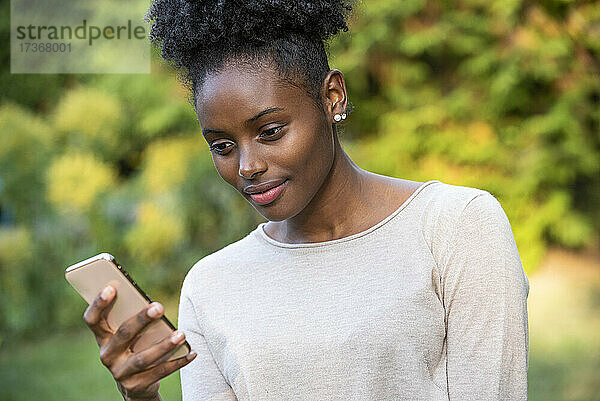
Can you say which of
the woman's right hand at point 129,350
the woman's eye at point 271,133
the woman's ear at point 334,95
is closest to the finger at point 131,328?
the woman's right hand at point 129,350

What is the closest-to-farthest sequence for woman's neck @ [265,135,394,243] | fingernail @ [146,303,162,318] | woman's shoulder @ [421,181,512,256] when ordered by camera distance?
fingernail @ [146,303,162,318], woman's shoulder @ [421,181,512,256], woman's neck @ [265,135,394,243]

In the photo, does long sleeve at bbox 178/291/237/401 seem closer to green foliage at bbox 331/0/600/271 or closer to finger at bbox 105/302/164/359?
finger at bbox 105/302/164/359

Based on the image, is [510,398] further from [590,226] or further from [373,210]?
[590,226]

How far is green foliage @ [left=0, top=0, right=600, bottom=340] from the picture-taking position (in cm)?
456

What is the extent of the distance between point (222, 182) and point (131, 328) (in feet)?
10.8

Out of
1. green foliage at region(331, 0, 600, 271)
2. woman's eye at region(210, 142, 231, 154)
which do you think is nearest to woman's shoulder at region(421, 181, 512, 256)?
woman's eye at region(210, 142, 231, 154)

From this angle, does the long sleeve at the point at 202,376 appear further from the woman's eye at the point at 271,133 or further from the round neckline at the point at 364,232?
the woman's eye at the point at 271,133

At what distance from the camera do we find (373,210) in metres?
1.43

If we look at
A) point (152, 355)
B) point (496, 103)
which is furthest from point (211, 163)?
point (152, 355)

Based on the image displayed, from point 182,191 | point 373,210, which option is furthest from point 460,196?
point 182,191

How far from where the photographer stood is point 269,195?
130 cm

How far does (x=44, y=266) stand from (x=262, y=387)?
3.56 metres

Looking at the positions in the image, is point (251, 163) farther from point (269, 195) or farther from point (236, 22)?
point (236, 22)

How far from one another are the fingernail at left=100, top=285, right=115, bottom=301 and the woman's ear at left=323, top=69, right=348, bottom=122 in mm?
491
